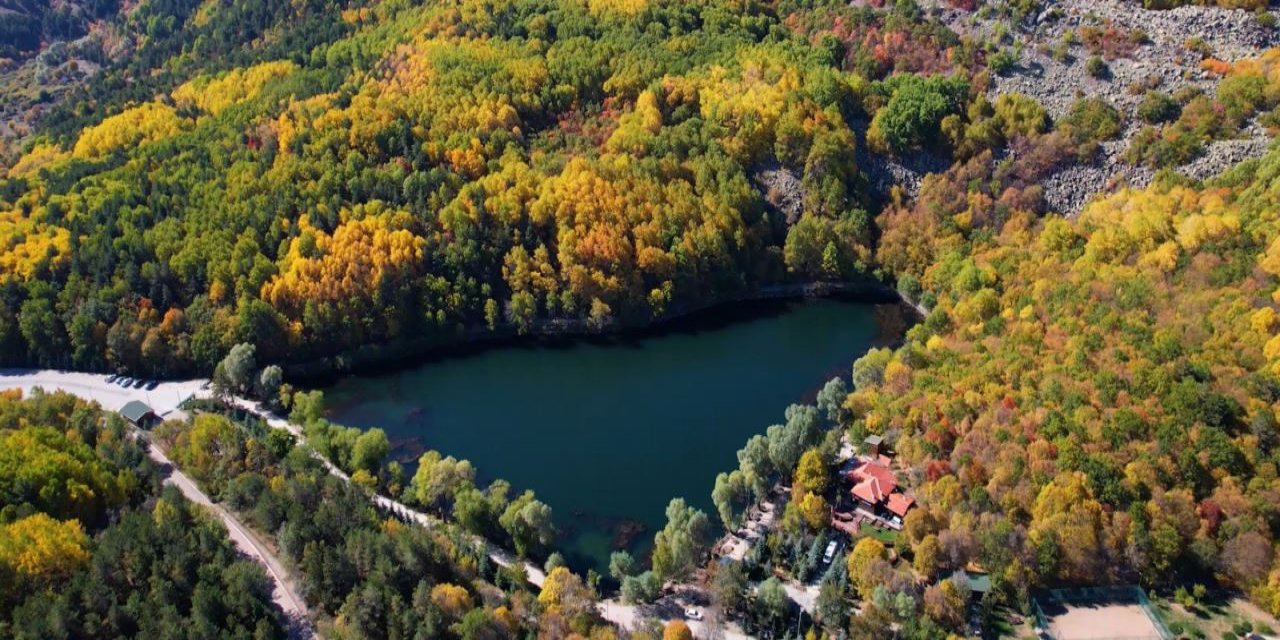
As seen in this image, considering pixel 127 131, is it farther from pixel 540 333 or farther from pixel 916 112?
pixel 916 112

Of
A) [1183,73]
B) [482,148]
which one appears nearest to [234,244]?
[482,148]

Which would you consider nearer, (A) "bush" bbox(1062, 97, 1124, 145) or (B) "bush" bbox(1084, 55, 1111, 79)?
(A) "bush" bbox(1062, 97, 1124, 145)

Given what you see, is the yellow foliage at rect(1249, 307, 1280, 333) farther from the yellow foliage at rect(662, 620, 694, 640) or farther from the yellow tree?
the yellow foliage at rect(662, 620, 694, 640)

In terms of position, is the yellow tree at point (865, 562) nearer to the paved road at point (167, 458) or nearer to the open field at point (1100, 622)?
the open field at point (1100, 622)

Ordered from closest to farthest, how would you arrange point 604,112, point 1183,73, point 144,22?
1. point 1183,73
2. point 604,112
3. point 144,22

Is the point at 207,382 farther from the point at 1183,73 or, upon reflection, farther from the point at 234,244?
the point at 1183,73

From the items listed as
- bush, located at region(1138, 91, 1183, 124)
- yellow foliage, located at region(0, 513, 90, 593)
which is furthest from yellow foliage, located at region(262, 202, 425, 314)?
bush, located at region(1138, 91, 1183, 124)
